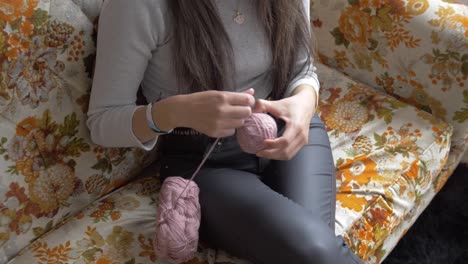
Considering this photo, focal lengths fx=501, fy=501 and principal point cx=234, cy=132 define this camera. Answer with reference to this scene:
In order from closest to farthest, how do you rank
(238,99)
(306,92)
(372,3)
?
(238,99)
(306,92)
(372,3)

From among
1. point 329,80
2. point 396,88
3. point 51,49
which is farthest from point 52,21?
point 396,88

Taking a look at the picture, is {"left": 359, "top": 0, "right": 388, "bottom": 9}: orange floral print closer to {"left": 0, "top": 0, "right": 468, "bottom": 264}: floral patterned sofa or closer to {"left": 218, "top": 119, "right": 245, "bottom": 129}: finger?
{"left": 0, "top": 0, "right": 468, "bottom": 264}: floral patterned sofa

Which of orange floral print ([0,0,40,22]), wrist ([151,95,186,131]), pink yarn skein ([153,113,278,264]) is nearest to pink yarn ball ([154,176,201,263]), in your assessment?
pink yarn skein ([153,113,278,264])

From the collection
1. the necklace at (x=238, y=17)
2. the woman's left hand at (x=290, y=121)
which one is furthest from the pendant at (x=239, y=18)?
the woman's left hand at (x=290, y=121)

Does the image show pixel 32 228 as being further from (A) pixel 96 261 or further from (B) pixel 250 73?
(B) pixel 250 73

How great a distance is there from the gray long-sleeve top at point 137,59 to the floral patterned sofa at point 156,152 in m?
0.09

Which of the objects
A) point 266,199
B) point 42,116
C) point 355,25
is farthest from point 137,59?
point 355,25

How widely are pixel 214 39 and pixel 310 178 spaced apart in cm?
32

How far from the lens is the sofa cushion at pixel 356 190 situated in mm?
932

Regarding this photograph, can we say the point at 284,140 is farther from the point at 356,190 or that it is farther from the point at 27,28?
the point at 27,28

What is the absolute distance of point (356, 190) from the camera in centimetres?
106

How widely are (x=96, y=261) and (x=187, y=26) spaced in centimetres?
45

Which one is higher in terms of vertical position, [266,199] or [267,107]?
[267,107]

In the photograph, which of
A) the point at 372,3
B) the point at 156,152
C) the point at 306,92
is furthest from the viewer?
the point at 372,3
